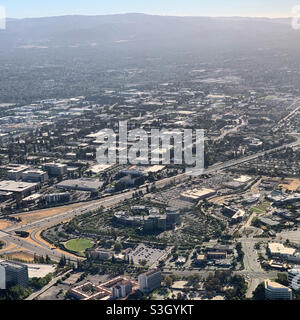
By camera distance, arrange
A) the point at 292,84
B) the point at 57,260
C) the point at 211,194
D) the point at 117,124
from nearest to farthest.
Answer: the point at 57,260, the point at 211,194, the point at 117,124, the point at 292,84

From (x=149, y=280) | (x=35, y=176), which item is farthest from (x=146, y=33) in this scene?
(x=149, y=280)

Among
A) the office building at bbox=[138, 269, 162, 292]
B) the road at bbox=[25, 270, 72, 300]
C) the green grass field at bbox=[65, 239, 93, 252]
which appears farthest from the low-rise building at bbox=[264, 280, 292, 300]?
the green grass field at bbox=[65, 239, 93, 252]

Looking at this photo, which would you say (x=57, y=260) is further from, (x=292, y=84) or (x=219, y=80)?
(x=219, y=80)

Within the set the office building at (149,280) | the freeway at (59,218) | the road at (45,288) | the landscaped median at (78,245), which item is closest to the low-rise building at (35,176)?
the freeway at (59,218)

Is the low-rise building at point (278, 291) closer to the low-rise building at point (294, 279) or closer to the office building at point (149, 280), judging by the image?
the low-rise building at point (294, 279)

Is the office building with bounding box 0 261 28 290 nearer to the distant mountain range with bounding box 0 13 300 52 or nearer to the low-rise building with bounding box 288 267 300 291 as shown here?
the low-rise building with bounding box 288 267 300 291

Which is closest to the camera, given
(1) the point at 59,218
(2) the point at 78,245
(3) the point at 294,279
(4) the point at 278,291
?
(4) the point at 278,291

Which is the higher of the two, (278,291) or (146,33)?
(146,33)

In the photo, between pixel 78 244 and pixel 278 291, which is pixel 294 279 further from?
pixel 78 244
